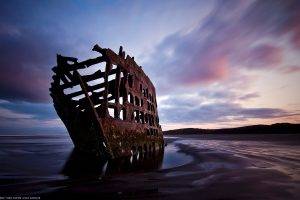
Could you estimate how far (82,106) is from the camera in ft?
32.8

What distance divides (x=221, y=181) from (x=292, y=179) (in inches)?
70.9

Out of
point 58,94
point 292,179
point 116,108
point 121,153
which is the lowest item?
point 292,179

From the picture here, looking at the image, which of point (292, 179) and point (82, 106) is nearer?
point (292, 179)

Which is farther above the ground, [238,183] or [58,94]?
[58,94]

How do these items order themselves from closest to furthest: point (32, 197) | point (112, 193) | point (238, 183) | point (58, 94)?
point (32, 197)
point (112, 193)
point (238, 183)
point (58, 94)

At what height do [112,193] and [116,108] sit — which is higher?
[116,108]

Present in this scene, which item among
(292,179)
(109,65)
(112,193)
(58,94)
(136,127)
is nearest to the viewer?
(112,193)

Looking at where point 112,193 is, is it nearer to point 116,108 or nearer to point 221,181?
point 221,181

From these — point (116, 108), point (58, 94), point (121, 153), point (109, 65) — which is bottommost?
point (121, 153)

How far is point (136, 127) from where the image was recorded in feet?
37.8

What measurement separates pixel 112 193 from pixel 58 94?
23.2ft

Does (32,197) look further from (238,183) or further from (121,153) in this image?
(121,153)

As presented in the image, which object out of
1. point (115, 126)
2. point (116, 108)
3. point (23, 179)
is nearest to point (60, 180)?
point (23, 179)

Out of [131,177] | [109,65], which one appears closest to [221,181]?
[131,177]
